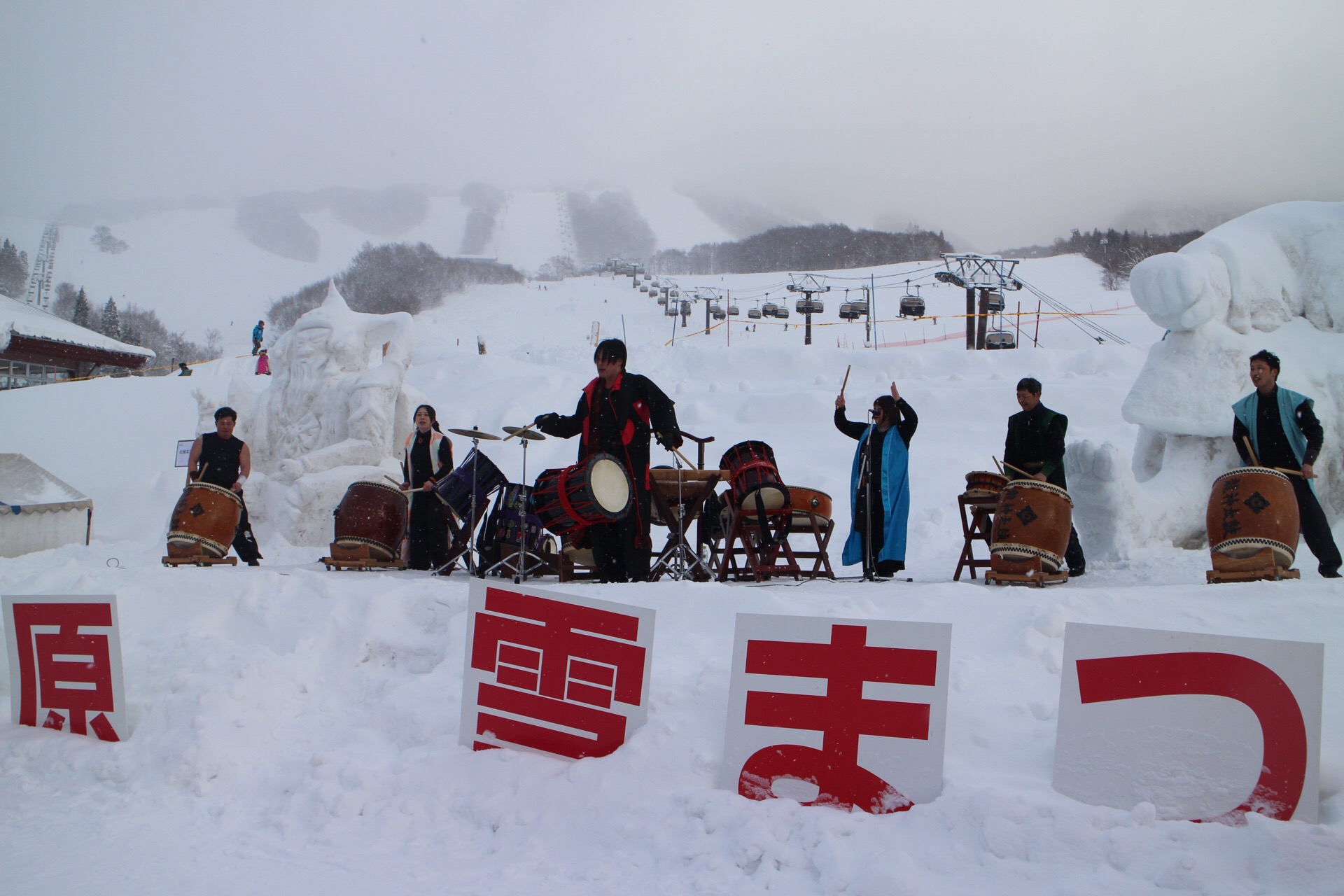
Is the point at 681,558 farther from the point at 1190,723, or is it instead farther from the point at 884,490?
the point at 1190,723

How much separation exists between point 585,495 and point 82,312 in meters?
19.5

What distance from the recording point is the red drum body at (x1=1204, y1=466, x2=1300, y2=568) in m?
4.46

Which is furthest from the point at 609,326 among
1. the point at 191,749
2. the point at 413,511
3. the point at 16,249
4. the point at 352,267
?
the point at 191,749

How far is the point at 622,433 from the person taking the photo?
200 inches

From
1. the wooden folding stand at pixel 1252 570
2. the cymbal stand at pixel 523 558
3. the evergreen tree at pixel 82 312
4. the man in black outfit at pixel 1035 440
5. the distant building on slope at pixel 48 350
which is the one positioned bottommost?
the cymbal stand at pixel 523 558

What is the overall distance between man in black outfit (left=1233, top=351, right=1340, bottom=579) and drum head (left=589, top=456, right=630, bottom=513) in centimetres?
322

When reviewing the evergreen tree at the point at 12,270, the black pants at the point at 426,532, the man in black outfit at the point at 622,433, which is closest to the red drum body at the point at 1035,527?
the man in black outfit at the point at 622,433

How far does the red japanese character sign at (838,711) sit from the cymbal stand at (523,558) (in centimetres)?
281

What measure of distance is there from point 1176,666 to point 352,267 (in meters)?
20.9

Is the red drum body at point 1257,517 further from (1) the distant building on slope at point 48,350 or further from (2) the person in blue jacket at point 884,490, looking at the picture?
(1) the distant building on slope at point 48,350

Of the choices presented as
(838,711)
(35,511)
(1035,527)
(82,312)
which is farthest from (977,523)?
(82,312)

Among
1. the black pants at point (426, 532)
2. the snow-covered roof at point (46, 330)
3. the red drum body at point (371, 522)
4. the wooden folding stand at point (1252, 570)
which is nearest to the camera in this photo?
the wooden folding stand at point (1252, 570)

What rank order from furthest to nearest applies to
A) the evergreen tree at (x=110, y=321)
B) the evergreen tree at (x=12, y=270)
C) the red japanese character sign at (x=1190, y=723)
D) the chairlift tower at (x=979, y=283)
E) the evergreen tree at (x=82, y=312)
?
the chairlift tower at (x=979, y=283) < the evergreen tree at (x=110, y=321) < the evergreen tree at (x=82, y=312) < the evergreen tree at (x=12, y=270) < the red japanese character sign at (x=1190, y=723)

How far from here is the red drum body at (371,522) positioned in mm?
6230
